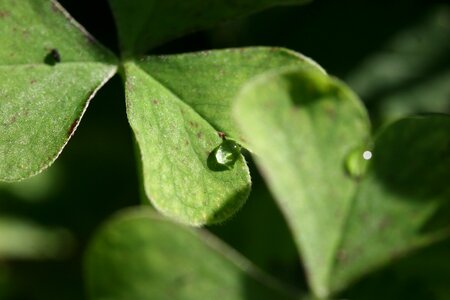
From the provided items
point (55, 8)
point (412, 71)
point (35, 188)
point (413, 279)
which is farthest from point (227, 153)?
point (412, 71)

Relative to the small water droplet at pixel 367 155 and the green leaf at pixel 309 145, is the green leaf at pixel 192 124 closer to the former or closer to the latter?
the green leaf at pixel 309 145

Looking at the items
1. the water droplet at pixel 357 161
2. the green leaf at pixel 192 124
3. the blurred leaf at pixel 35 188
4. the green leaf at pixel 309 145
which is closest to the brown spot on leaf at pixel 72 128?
the green leaf at pixel 192 124

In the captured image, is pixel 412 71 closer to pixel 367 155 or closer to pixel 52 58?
pixel 367 155

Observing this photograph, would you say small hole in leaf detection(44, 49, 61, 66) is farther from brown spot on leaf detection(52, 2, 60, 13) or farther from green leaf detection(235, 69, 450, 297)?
green leaf detection(235, 69, 450, 297)

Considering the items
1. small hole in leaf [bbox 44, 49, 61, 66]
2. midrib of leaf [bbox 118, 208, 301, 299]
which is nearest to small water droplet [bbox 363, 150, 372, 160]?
midrib of leaf [bbox 118, 208, 301, 299]

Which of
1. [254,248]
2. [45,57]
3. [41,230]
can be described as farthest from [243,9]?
[41,230]

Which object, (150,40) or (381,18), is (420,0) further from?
(150,40)

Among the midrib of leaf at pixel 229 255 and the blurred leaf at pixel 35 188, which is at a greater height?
the midrib of leaf at pixel 229 255
